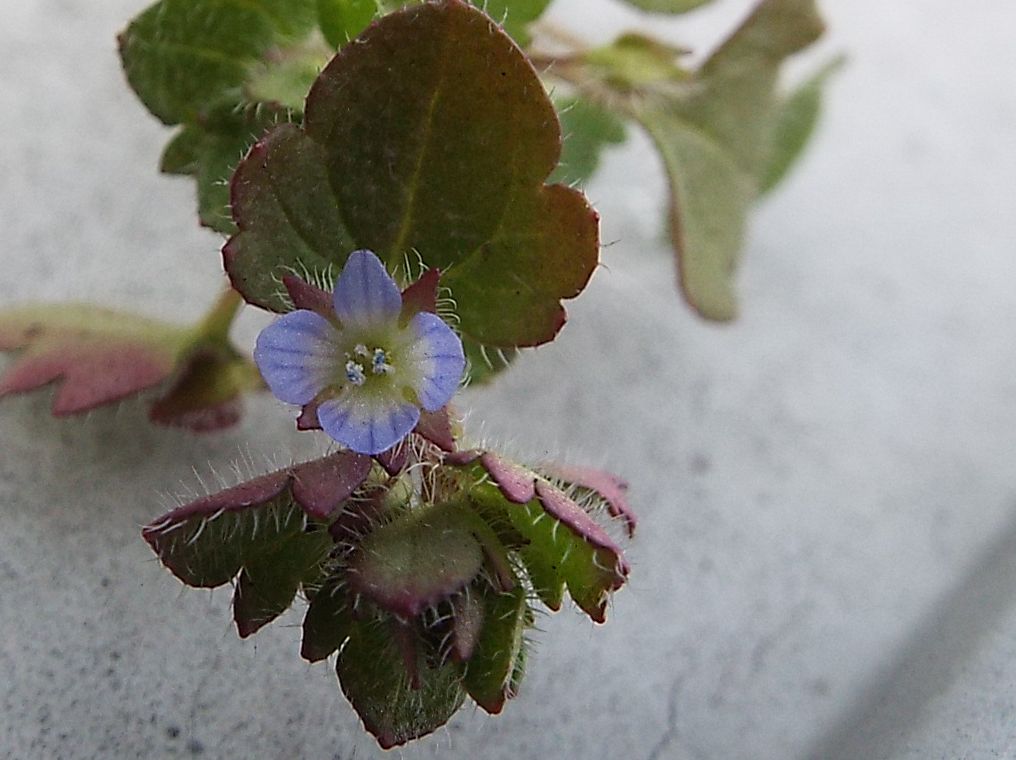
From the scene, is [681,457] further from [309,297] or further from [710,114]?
[309,297]

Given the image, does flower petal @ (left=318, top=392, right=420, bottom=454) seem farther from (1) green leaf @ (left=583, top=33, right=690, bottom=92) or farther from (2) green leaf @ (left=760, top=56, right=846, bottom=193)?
(2) green leaf @ (left=760, top=56, right=846, bottom=193)

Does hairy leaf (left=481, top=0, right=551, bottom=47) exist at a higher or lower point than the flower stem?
higher

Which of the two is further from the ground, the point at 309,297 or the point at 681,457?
the point at 309,297

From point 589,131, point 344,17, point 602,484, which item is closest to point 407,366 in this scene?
point 602,484

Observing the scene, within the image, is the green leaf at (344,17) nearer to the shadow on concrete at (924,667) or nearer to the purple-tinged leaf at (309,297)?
the purple-tinged leaf at (309,297)

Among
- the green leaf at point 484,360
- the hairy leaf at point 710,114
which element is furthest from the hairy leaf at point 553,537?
the hairy leaf at point 710,114

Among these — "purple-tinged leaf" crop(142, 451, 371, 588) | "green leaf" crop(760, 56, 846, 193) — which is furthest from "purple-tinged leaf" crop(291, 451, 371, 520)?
"green leaf" crop(760, 56, 846, 193)

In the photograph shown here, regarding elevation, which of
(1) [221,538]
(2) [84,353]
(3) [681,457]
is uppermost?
(1) [221,538]
